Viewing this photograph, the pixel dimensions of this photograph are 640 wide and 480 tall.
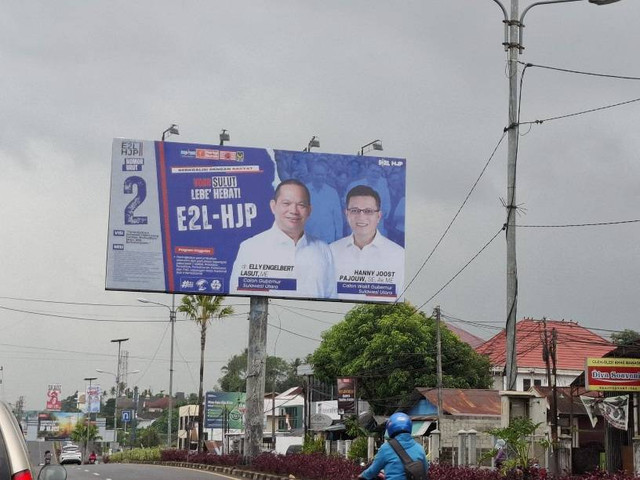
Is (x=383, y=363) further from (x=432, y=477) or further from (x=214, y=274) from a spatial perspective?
(x=432, y=477)

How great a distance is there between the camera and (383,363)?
60.2 m

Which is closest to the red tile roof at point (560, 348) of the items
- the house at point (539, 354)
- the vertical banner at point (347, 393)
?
the house at point (539, 354)

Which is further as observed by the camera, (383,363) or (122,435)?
(122,435)

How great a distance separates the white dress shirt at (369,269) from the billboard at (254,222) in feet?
0.10

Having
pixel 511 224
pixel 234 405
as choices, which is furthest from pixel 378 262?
pixel 234 405

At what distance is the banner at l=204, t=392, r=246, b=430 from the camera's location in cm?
8275

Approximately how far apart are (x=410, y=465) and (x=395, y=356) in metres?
53.0

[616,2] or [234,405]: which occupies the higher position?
[616,2]

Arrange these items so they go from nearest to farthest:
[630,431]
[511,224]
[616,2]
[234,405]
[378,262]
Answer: [616,2]
[511,224]
[378,262]
[630,431]
[234,405]

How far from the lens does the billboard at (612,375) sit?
32.2 metres

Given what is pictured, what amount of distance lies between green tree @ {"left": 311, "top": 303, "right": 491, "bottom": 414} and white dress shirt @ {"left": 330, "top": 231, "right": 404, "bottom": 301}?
82.7 feet

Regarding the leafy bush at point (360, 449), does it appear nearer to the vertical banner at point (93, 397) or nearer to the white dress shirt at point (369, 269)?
the white dress shirt at point (369, 269)

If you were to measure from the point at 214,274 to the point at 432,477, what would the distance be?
44.1 ft

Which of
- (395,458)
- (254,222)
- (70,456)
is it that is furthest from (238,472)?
(70,456)
